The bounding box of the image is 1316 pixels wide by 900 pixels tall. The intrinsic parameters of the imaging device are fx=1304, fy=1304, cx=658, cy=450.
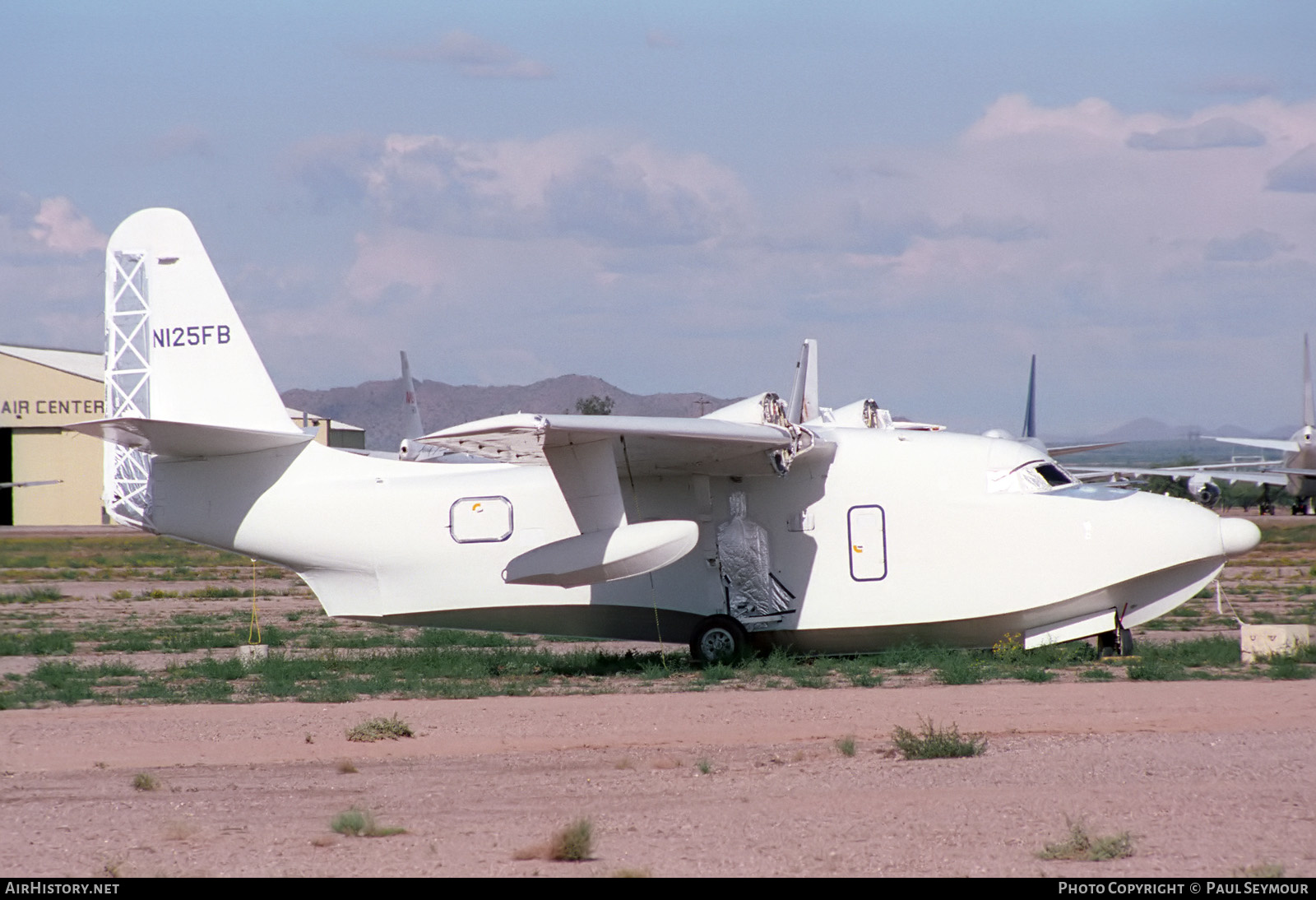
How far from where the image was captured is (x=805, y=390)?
18875 millimetres

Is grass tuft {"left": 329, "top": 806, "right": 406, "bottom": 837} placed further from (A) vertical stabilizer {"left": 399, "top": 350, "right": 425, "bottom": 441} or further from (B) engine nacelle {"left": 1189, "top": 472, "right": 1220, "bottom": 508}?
(B) engine nacelle {"left": 1189, "top": 472, "right": 1220, "bottom": 508}

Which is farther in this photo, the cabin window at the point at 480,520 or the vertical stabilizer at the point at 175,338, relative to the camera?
the vertical stabilizer at the point at 175,338

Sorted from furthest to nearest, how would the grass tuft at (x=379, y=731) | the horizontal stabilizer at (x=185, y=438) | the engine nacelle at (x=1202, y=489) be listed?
1. the engine nacelle at (x=1202, y=489)
2. the horizontal stabilizer at (x=185, y=438)
3. the grass tuft at (x=379, y=731)

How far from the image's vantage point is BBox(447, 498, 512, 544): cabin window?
15859mm

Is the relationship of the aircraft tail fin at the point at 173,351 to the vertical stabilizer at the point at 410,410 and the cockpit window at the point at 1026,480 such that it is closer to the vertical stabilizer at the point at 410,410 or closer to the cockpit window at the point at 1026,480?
the cockpit window at the point at 1026,480

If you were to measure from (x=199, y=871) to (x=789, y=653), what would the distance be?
10.1 m

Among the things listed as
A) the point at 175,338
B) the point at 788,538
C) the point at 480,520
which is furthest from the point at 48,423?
the point at 788,538

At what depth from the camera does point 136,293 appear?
16.7 metres

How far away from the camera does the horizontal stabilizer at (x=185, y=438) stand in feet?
47.2

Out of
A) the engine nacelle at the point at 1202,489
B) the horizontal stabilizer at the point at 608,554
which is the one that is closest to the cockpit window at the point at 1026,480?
the horizontal stabilizer at the point at 608,554

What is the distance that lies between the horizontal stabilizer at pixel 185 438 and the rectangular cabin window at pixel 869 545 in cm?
695

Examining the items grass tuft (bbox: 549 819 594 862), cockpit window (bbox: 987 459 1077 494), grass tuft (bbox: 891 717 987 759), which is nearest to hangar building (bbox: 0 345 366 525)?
cockpit window (bbox: 987 459 1077 494)

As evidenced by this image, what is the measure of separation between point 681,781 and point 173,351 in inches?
398

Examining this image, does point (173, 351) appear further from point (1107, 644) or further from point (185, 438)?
point (1107, 644)
